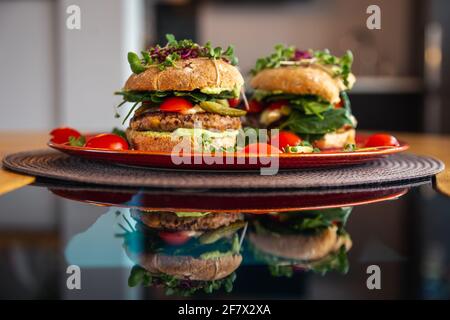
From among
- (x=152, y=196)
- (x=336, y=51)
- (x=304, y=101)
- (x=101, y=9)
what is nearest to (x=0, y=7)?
(x=101, y=9)

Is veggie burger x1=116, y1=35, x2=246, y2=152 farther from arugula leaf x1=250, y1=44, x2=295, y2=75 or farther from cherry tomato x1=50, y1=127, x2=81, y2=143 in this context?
arugula leaf x1=250, y1=44, x2=295, y2=75

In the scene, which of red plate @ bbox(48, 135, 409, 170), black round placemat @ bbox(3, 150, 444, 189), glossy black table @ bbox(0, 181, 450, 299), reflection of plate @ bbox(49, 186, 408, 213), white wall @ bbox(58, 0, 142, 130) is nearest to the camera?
glossy black table @ bbox(0, 181, 450, 299)

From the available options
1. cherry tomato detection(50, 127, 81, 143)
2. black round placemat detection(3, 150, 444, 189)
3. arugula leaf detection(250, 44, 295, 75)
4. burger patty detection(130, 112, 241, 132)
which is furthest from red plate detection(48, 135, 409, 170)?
arugula leaf detection(250, 44, 295, 75)

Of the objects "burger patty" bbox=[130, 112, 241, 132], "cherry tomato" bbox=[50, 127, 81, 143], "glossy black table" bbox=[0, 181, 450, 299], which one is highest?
"burger patty" bbox=[130, 112, 241, 132]

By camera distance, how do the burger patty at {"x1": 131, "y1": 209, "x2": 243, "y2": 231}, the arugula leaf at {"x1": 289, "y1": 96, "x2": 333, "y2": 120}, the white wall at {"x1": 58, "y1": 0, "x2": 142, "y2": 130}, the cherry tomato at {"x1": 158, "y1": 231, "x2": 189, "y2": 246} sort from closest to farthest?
the cherry tomato at {"x1": 158, "y1": 231, "x2": 189, "y2": 246} → the burger patty at {"x1": 131, "y1": 209, "x2": 243, "y2": 231} → the arugula leaf at {"x1": 289, "y1": 96, "x2": 333, "y2": 120} → the white wall at {"x1": 58, "y1": 0, "x2": 142, "y2": 130}

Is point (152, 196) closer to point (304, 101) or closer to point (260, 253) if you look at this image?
point (260, 253)

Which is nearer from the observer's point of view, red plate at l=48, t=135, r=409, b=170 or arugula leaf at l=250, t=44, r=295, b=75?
red plate at l=48, t=135, r=409, b=170
